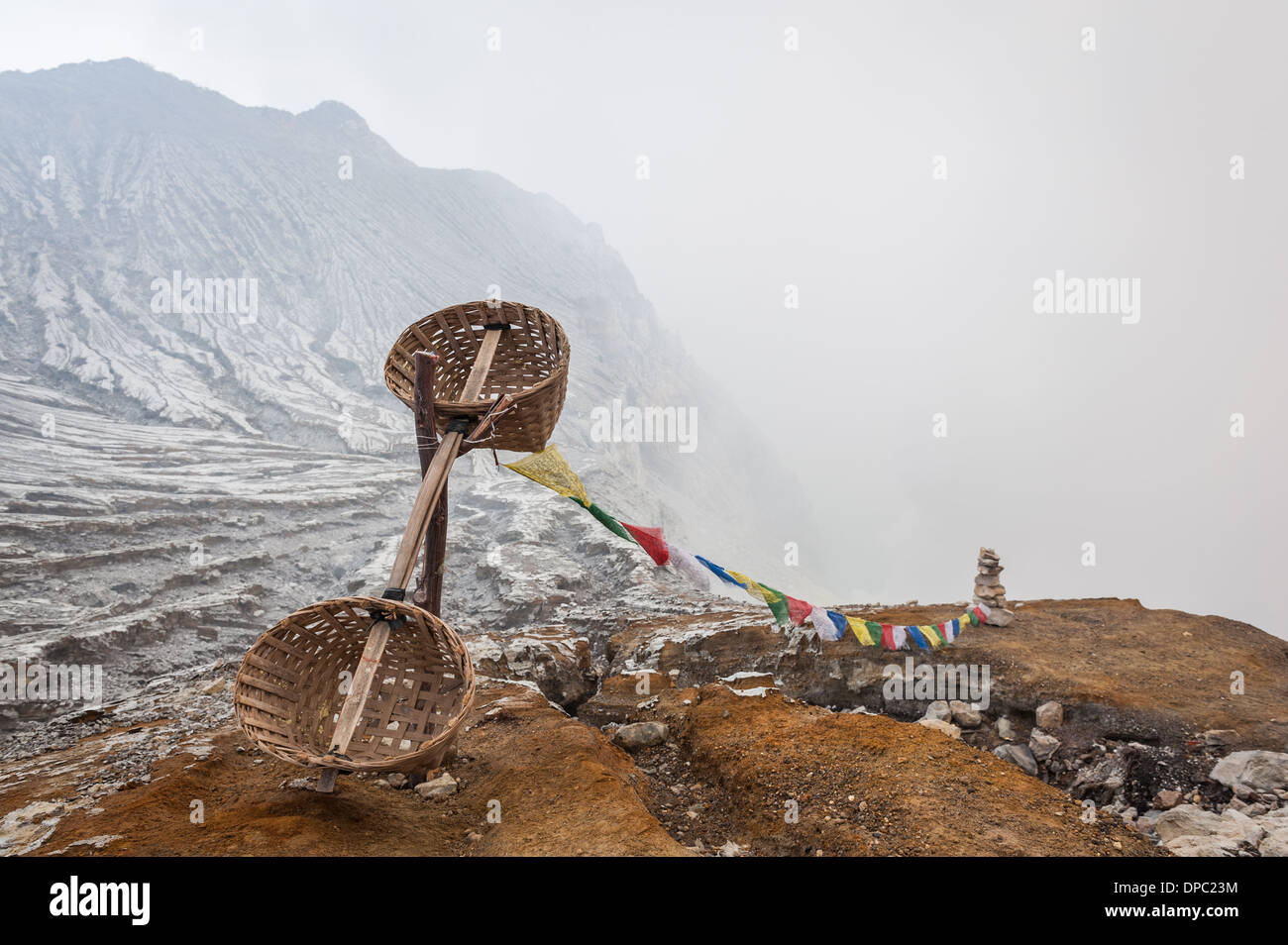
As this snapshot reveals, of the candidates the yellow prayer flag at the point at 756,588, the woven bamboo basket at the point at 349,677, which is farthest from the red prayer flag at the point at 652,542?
the woven bamboo basket at the point at 349,677

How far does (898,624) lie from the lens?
11.8 meters

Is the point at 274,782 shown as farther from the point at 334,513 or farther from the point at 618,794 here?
the point at 334,513

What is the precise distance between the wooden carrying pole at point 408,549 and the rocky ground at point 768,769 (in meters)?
0.76

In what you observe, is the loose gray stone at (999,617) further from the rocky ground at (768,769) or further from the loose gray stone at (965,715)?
the loose gray stone at (965,715)

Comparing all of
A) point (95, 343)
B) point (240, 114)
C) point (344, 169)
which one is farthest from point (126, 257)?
point (240, 114)

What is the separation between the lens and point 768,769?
22.0 ft

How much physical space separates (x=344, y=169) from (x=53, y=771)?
82287mm

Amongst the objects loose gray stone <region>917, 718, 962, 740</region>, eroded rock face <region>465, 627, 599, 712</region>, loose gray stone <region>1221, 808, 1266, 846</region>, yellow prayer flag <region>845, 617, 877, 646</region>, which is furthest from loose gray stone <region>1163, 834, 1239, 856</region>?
eroded rock face <region>465, 627, 599, 712</region>

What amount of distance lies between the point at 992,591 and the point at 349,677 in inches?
416

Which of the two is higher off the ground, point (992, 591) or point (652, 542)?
point (652, 542)

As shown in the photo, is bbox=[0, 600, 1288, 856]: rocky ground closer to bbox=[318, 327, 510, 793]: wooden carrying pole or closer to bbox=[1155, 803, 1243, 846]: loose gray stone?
bbox=[1155, 803, 1243, 846]: loose gray stone

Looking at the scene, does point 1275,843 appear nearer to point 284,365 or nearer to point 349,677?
point 349,677

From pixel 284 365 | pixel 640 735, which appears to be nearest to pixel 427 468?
pixel 640 735

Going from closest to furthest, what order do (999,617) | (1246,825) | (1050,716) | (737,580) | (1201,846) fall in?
1. (1201,846)
2. (1246,825)
3. (1050,716)
4. (737,580)
5. (999,617)
